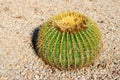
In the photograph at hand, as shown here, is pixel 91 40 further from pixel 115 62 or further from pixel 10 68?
pixel 10 68

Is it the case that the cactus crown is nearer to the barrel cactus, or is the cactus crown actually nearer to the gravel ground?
the barrel cactus

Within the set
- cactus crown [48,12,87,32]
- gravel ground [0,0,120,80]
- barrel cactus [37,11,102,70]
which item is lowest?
gravel ground [0,0,120,80]

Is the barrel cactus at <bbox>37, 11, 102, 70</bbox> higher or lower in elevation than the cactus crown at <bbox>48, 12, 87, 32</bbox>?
lower

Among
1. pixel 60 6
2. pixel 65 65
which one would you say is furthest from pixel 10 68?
pixel 60 6

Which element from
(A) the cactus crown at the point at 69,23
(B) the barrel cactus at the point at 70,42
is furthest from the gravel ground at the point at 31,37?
(A) the cactus crown at the point at 69,23

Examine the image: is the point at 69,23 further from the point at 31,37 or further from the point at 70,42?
the point at 31,37

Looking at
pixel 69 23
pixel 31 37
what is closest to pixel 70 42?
pixel 69 23

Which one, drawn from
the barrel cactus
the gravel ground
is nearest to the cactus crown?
the barrel cactus
